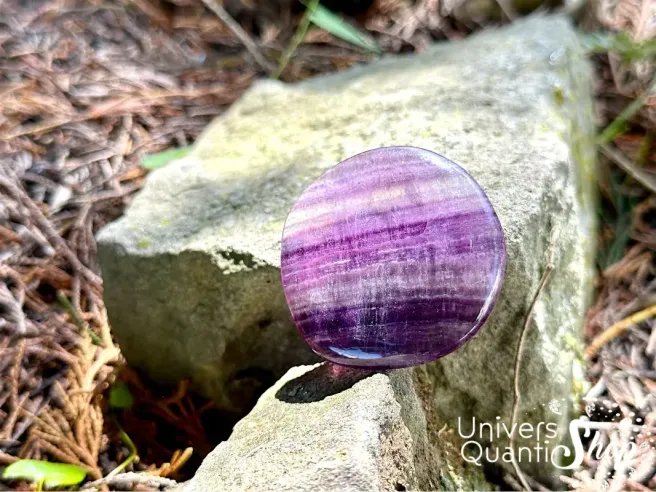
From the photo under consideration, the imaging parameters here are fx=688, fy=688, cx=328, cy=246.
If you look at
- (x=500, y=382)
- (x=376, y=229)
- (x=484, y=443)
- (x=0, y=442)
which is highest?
(x=376, y=229)

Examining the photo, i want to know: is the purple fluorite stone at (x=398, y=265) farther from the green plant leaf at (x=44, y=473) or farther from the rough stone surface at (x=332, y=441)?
the green plant leaf at (x=44, y=473)

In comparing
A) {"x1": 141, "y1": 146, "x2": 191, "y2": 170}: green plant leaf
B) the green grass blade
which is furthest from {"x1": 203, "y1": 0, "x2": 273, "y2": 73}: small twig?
{"x1": 141, "y1": 146, "x2": 191, "y2": 170}: green plant leaf

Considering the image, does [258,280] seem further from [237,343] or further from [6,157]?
[6,157]

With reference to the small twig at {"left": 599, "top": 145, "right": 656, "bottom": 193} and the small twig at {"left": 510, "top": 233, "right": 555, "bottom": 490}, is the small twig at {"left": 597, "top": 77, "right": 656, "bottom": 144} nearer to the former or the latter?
the small twig at {"left": 599, "top": 145, "right": 656, "bottom": 193}

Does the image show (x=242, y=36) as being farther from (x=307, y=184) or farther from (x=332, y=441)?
(x=332, y=441)

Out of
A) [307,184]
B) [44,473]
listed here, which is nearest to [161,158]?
[307,184]

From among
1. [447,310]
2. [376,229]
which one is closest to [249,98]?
[376,229]

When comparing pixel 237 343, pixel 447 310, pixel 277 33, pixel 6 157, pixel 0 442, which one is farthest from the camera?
pixel 277 33

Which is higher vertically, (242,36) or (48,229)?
(242,36)
